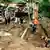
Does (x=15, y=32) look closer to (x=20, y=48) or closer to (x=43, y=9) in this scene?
(x=20, y=48)

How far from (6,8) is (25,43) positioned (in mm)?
724

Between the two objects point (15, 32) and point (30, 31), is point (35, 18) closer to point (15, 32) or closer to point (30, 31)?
point (30, 31)

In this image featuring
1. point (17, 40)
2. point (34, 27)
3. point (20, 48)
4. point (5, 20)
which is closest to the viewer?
point (20, 48)

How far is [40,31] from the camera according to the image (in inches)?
58.2

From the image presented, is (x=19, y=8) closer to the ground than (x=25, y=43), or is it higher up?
higher up

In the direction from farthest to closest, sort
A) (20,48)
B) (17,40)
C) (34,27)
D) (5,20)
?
(5,20)
(34,27)
(17,40)
(20,48)

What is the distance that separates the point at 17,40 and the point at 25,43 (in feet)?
0.29

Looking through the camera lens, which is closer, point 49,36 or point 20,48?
point 20,48

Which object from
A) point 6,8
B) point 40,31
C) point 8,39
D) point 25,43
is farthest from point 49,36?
point 6,8

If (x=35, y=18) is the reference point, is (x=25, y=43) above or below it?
below

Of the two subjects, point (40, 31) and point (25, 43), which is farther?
point (40, 31)

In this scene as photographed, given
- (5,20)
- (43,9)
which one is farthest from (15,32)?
(43,9)

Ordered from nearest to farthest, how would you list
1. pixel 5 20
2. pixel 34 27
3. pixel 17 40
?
pixel 17 40 < pixel 34 27 < pixel 5 20

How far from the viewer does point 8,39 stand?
133cm
